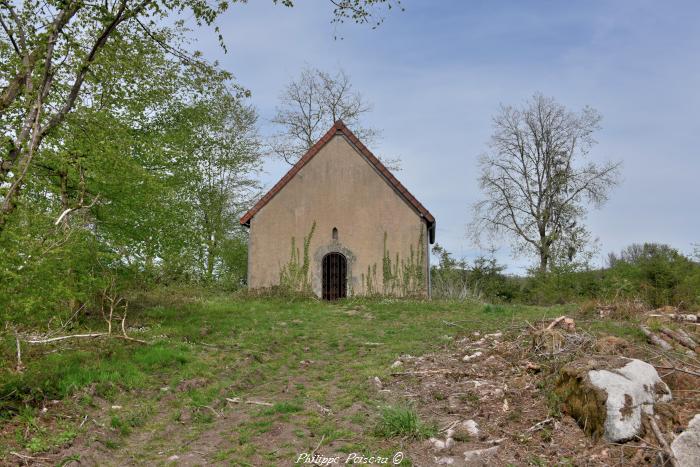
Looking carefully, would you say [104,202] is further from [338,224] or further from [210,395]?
[338,224]

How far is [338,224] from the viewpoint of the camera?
20.9 m

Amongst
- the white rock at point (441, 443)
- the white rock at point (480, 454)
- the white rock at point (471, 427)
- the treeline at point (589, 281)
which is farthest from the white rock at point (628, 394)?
the treeline at point (589, 281)

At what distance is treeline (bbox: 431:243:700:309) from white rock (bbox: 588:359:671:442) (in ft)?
23.9

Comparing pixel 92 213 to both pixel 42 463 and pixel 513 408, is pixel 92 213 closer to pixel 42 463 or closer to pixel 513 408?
pixel 42 463

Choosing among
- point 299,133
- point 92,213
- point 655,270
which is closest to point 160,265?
point 92,213

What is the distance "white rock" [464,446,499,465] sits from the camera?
541 centimetres

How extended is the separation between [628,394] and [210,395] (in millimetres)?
5933

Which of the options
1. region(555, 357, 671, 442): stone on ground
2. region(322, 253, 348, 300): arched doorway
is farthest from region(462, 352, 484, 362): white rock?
region(322, 253, 348, 300): arched doorway

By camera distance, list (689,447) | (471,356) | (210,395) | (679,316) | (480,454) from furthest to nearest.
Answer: (679,316)
(471,356)
(210,395)
(480,454)
(689,447)

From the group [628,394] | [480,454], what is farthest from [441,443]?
[628,394]

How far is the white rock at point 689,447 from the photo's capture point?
4666mm

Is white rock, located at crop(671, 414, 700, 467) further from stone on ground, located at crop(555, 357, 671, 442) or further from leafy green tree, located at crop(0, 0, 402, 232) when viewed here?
leafy green tree, located at crop(0, 0, 402, 232)

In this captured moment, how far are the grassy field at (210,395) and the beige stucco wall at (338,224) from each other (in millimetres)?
6933

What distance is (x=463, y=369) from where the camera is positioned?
27.9 ft
